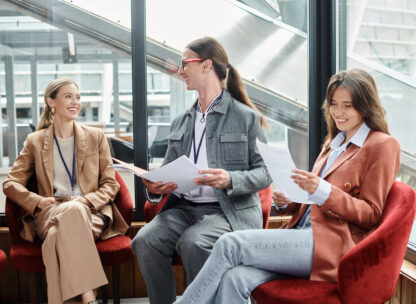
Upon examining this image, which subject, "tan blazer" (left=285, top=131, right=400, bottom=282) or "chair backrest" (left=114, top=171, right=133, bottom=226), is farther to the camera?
"chair backrest" (left=114, top=171, right=133, bottom=226)

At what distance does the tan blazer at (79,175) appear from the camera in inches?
107

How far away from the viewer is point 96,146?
291 cm

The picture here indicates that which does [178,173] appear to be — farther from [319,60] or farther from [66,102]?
[319,60]

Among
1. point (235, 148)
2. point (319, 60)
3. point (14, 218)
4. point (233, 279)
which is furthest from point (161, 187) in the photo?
point (319, 60)

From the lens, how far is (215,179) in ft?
7.22

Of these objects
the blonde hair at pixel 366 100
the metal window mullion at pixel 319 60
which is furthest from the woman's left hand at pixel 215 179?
the metal window mullion at pixel 319 60

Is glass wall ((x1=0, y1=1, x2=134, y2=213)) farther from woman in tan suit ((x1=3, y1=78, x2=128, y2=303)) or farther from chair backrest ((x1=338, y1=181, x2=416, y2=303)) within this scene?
chair backrest ((x1=338, y1=181, x2=416, y2=303))

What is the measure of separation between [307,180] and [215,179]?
0.52 metres

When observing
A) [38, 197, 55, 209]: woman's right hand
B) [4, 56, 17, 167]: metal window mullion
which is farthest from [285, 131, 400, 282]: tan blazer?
[4, 56, 17, 167]: metal window mullion

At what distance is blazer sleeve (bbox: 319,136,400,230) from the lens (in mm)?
1809

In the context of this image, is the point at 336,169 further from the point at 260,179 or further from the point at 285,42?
the point at 285,42

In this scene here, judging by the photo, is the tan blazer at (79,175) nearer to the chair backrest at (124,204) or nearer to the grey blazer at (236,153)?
the chair backrest at (124,204)

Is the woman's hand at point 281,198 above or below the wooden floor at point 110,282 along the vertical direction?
above

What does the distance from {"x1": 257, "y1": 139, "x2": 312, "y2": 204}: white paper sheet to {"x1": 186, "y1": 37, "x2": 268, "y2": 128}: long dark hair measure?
A: 2.17 feet
